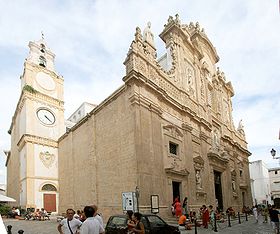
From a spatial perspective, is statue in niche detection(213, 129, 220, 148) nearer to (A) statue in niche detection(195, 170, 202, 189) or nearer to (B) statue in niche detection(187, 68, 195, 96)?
(B) statue in niche detection(187, 68, 195, 96)

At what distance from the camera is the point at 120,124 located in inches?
724

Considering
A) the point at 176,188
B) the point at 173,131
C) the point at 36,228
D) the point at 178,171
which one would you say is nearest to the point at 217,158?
the point at 176,188

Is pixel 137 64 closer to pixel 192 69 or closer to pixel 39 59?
pixel 192 69

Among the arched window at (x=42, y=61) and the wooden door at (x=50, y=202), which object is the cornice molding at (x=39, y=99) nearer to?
the arched window at (x=42, y=61)

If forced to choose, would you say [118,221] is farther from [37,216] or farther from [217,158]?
[217,158]

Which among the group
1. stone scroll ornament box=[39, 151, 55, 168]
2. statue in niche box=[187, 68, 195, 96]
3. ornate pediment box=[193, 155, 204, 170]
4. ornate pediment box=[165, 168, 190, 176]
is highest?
statue in niche box=[187, 68, 195, 96]

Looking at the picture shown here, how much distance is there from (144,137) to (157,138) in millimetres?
1377

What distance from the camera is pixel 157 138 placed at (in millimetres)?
18062

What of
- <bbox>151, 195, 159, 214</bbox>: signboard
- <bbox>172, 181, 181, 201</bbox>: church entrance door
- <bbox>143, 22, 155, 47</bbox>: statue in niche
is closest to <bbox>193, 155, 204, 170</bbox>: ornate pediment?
<bbox>172, 181, 181, 201</bbox>: church entrance door

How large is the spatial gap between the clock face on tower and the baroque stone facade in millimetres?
3200

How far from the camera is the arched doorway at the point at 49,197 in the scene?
1156 inches

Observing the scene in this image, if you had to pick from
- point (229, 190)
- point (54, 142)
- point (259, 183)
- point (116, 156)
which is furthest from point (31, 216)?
point (259, 183)

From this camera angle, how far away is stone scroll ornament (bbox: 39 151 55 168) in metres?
30.4

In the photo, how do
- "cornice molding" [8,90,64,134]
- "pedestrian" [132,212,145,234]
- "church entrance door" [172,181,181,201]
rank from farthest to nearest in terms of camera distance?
1. "cornice molding" [8,90,64,134]
2. "church entrance door" [172,181,181,201]
3. "pedestrian" [132,212,145,234]
